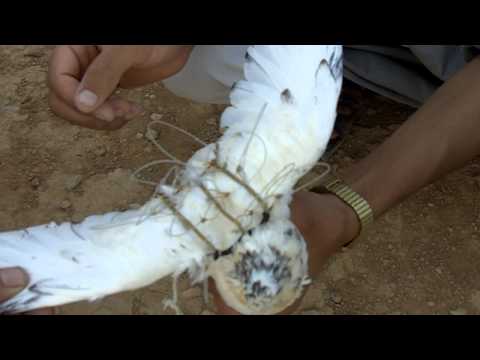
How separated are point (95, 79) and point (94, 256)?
1.09 ft

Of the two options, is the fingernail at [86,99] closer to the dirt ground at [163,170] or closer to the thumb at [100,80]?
the thumb at [100,80]

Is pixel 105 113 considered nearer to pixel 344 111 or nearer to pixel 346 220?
pixel 346 220

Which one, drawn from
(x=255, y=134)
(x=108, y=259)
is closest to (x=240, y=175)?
(x=255, y=134)

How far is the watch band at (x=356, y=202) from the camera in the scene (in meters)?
1.29

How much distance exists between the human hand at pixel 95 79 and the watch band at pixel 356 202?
1.55 feet

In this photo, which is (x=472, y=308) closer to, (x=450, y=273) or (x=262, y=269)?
(x=450, y=273)

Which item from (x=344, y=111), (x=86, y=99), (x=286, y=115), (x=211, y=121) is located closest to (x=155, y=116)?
(x=211, y=121)

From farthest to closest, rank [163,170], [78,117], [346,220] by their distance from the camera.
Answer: [163,170]
[346,220]
[78,117]

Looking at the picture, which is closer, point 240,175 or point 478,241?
point 240,175

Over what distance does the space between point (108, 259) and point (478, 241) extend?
46.5 inches

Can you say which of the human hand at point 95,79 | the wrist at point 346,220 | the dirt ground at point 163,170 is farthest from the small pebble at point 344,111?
the human hand at point 95,79

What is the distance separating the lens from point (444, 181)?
70.6 inches

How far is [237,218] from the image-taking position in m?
0.92

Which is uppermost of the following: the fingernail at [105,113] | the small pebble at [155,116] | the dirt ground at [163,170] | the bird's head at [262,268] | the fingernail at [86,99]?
the fingernail at [86,99]
